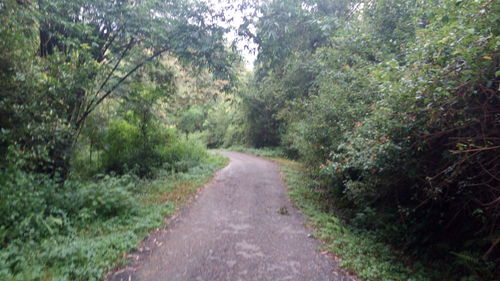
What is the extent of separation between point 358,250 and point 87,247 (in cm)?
461

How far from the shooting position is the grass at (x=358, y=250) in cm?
480

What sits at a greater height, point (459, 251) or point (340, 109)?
point (340, 109)

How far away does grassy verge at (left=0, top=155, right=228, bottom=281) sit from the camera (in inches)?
163

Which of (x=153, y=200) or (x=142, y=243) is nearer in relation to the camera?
(x=142, y=243)

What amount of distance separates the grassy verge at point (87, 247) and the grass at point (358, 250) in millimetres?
3485

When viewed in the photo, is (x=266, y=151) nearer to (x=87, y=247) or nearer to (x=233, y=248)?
(x=233, y=248)

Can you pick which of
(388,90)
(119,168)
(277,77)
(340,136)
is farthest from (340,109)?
(277,77)

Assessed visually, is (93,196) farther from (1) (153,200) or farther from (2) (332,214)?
(2) (332,214)

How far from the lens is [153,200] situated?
8.47 meters

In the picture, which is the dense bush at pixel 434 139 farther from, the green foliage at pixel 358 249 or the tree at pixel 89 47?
the tree at pixel 89 47

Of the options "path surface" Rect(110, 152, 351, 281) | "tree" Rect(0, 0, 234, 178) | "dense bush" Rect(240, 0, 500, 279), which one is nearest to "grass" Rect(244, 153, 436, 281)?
"path surface" Rect(110, 152, 351, 281)

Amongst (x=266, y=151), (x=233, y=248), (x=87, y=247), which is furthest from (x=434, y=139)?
(x=266, y=151)

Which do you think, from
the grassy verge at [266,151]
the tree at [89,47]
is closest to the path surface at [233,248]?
the tree at [89,47]

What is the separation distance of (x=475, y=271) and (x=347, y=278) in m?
1.79
